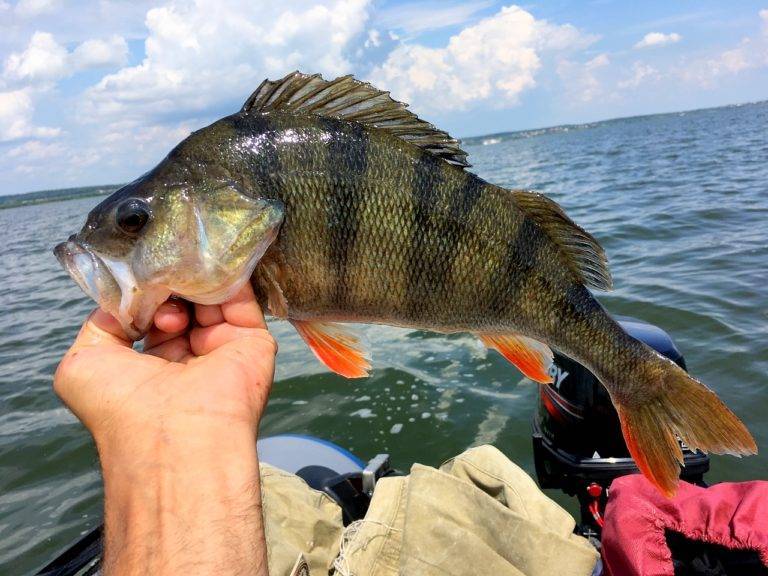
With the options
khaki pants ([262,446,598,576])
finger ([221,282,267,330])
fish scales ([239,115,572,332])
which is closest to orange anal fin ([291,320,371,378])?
fish scales ([239,115,572,332])

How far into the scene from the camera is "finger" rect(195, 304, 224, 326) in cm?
212

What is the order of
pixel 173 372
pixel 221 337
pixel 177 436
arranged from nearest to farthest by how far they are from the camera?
pixel 177 436, pixel 173 372, pixel 221 337

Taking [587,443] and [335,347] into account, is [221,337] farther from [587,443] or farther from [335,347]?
[587,443]

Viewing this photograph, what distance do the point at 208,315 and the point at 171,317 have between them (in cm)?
14

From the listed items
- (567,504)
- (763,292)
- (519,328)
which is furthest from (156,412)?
(763,292)

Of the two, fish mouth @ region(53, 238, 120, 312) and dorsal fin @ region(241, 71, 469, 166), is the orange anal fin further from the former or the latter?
dorsal fin @ region(241, 71, 469, 166)

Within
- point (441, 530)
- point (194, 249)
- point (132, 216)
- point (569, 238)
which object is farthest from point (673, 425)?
point (132, 216)

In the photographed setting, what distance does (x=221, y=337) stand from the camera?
2.11 m

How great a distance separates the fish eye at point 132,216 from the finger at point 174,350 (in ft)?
1.58

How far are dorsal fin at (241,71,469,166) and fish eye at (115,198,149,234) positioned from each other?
1.96 ft

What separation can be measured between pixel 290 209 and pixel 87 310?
11.6m

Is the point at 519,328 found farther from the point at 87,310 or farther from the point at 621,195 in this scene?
the point at 621,195

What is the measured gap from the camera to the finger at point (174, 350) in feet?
6.91

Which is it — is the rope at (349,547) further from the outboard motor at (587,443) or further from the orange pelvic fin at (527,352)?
the outboard motor at (587,443)
